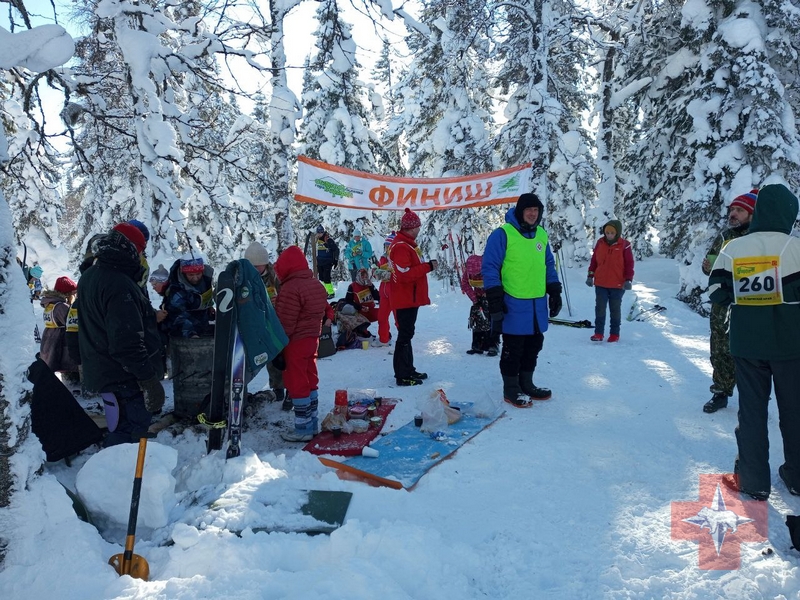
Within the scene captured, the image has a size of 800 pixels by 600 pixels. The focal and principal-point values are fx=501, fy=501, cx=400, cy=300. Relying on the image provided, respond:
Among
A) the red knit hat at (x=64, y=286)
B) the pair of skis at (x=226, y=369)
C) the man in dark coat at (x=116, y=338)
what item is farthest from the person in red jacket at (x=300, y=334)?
the red knit hat at (x=64, y=286)

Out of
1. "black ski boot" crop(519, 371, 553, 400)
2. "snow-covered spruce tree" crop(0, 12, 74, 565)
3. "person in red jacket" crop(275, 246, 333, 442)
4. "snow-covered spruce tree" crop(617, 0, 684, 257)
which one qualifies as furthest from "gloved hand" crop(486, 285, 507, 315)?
"snow-covered spruce tree" crop(617, 0, 684, 257)

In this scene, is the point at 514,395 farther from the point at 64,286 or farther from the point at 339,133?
the point at 339,133

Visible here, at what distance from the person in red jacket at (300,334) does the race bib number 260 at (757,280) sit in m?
3.36

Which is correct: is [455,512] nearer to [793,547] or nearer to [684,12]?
[793,547]

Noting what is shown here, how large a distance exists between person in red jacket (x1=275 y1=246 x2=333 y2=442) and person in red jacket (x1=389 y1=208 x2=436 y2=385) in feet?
4.97

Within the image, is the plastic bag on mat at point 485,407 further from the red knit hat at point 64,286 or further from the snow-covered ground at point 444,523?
the red knit hat at point 64,286

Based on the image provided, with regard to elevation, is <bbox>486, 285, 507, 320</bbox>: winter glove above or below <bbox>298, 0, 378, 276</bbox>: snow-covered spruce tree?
below

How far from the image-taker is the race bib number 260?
320cm

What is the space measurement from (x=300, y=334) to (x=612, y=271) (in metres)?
5.65

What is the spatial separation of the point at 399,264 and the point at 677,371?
3915mm

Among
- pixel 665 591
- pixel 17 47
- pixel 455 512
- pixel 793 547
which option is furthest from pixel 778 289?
pixel 17 47

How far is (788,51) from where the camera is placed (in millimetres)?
9984

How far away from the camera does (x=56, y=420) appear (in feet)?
12.6

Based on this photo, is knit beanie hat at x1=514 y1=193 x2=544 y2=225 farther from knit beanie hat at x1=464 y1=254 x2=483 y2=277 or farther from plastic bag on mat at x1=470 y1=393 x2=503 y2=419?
knit beanie hat at x1=464 y1=254 x2=483 y2=277
